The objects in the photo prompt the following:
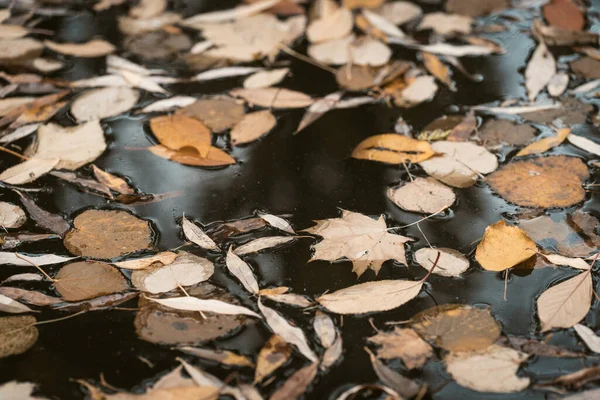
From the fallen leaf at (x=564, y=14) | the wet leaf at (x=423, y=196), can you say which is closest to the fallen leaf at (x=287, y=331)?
the wet leaf at (x=423, y=196)

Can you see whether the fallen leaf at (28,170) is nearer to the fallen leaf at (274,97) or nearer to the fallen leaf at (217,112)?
the fallen leaf at (217,112)

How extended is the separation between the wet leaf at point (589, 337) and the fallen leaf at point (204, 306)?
506mm

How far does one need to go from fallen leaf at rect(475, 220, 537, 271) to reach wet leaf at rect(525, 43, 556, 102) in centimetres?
50

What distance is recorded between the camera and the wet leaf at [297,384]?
919mm

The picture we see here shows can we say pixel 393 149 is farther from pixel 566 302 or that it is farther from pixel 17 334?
pixel 17 334

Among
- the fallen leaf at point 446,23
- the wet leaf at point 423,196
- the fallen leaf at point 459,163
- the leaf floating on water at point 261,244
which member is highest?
the fallen leaf at point 446,23

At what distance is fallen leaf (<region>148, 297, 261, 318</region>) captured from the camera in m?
1.03

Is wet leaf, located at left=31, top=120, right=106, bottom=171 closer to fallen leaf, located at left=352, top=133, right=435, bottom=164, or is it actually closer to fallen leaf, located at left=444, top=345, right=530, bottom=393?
fallen leaf, located at left=352, top=133, right=435, bottom=164

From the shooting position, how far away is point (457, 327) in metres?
1.00

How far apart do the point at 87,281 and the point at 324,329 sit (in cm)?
42

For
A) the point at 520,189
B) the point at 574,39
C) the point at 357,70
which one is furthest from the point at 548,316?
the point at 574,39

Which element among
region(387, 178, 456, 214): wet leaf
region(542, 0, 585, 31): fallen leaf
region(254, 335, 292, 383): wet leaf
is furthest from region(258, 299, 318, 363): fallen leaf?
region(542, 0, 585, 31): fallen leaf

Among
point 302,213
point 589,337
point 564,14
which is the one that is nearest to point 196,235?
point 302,213

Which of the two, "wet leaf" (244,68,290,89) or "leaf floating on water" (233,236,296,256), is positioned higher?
"wet leaf" (244,68,290,89)
